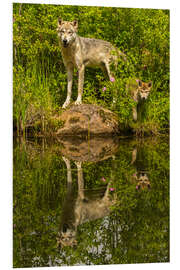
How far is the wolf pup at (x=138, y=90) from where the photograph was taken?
627cm

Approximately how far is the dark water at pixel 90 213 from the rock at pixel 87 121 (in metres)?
2.36

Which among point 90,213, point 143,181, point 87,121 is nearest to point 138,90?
point 87,121

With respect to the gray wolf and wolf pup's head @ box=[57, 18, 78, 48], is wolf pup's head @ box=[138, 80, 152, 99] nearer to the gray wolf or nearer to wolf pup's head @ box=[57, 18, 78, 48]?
wolf pup's head @ box=[57, 18, 78, 48]

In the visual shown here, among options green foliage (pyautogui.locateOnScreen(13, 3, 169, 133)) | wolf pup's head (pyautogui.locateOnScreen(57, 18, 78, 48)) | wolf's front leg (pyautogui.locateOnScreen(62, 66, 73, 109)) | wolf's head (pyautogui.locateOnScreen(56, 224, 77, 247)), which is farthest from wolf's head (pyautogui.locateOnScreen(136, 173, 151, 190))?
wolf's front leg (pyautogui.locateOnScreen(62, 66, 73, 109))

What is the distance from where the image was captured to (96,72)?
7.31 m

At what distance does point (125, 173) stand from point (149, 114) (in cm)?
290

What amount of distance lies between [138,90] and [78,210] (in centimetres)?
396

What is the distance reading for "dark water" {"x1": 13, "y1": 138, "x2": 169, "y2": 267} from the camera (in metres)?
2.48

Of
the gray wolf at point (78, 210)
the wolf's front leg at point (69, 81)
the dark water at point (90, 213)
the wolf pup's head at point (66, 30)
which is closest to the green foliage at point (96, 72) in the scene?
the wolf's front leg at point (69, 81)

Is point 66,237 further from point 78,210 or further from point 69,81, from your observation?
point 69,81

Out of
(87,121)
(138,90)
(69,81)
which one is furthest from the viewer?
(69,81)

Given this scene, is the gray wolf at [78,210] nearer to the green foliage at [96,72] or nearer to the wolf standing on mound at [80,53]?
the green foliage at [96,72]

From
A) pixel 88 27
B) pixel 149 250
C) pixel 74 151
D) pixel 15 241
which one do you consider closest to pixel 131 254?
pixel 149 250

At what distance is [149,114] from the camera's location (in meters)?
6.46
